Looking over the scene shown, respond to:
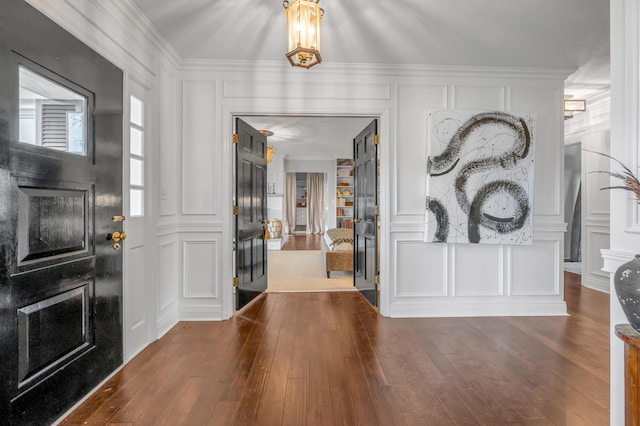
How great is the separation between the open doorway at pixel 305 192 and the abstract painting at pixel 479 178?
4.45ft

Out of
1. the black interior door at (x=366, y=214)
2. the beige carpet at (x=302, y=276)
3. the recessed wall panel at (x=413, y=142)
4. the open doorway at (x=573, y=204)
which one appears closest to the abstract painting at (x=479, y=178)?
the recessed wall panel at (x=413, y=142)

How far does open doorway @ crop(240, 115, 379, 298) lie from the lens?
5.36 metres

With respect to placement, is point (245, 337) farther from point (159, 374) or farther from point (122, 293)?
point (122, 293)

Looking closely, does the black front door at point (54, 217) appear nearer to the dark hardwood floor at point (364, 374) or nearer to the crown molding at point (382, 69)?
the dark hardwood floor at point (364, 374)

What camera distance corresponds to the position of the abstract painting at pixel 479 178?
140 inches

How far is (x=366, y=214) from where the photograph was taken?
410 centimetres

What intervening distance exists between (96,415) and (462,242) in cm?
333

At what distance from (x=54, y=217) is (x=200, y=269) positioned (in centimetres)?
181

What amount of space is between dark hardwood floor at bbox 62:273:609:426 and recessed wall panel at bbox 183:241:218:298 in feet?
1.09

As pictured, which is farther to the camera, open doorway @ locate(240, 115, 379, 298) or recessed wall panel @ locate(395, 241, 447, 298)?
open doorway @ locate(240, 115, 379, 298)

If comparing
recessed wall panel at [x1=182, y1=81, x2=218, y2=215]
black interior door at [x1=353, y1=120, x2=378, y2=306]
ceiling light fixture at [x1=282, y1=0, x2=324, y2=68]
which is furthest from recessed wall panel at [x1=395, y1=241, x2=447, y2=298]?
ceiling light fixture at [x1=282, y1=0, x2=324, y2=68]

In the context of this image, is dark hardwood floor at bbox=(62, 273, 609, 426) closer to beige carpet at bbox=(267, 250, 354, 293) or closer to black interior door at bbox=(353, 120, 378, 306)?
black interior door at bbox=(353, 120, 378, 306)

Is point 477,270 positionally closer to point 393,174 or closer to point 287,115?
point 393,174

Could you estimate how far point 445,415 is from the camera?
1.86 metres
